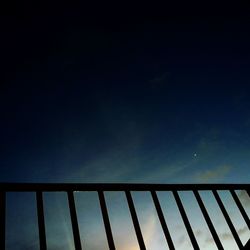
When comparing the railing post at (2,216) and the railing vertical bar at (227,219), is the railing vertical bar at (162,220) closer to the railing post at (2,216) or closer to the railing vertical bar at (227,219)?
the railing vertical bar at (227,219)

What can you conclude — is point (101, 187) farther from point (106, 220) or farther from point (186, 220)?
point (186, 220)

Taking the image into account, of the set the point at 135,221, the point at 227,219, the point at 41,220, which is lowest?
the point at 227,219

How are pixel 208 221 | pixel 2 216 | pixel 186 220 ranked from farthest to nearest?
1. pixel 208 221
2. pixel 186 220
3. pixel 2 216

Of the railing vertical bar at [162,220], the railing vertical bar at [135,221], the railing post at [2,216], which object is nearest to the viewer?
the railing post at [2,216]

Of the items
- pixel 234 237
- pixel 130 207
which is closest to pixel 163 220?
pixel 130 207

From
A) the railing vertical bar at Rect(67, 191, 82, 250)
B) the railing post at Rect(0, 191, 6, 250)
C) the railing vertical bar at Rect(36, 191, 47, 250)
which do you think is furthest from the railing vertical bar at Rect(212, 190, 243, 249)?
the railing post at Rect(0, 191, 6, 250)

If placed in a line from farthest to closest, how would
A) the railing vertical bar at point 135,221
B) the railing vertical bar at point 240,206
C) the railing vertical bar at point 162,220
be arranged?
1. the railing vertical bar at point 240,206
2. the railing vertical bar at point 162,220
3. the railing vertical bar at point 135,221

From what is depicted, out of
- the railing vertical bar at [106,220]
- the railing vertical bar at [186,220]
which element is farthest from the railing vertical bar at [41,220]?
the railing vertical bar at [186,220]

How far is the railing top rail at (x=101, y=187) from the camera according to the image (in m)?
2.34

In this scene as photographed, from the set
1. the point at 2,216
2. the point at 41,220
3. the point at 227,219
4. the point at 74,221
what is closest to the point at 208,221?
the point at 227,219

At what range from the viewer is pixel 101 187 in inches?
107

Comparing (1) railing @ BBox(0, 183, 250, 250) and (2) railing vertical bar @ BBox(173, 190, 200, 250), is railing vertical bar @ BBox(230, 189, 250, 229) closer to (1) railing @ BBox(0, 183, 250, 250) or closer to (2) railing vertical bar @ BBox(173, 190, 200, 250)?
(1) railing @ BBox(0, 183, 250, 250)

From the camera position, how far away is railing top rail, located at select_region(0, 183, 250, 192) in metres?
2.34

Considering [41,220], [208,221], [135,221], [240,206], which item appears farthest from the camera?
[240,206]
